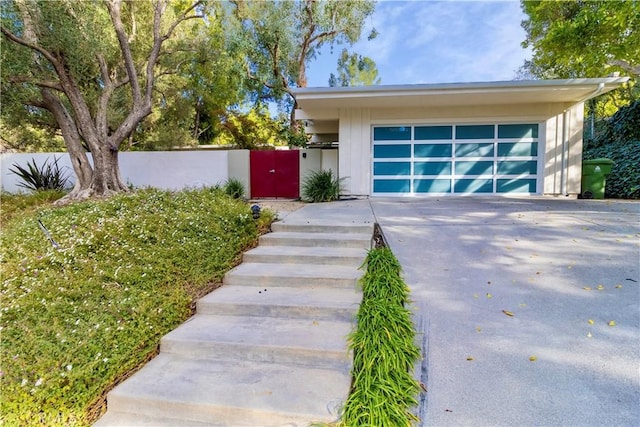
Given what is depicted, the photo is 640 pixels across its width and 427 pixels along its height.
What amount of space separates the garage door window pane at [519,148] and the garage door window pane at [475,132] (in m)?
0.44

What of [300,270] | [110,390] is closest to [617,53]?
[300,270]

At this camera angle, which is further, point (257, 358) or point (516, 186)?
point (516, 186)

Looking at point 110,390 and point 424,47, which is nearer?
point 110,390

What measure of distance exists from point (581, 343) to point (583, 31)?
11.3 metres

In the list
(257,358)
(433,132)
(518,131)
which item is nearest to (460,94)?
(433,132)

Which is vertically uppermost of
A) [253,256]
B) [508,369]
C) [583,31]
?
[583,31]

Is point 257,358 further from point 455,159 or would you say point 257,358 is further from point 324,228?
point 455,159

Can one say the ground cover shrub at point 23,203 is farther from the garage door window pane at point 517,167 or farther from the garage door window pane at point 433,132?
the garage door window pane at point 517,167

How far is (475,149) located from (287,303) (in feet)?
25.7

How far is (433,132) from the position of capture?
927cm

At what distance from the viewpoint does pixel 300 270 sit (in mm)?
4047

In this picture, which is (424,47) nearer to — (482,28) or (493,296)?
(482,28)

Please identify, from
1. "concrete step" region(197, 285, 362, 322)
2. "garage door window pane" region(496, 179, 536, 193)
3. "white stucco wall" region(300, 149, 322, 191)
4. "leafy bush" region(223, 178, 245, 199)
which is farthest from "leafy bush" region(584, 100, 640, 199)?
"leafy bush" region(223, 178, 245, 199)

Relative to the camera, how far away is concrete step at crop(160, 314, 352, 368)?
2.68 m
